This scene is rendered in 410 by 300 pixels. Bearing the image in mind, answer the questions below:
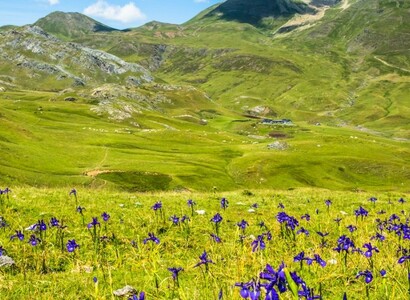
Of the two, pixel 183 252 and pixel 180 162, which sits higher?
pixel 183 252

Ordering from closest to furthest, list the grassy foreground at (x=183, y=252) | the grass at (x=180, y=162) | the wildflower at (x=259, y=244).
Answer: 1. the grassy foreground at (x=183, y=252)
2. the wildflower at (x=259, y=244)
3. the grass at (x=180, y=162)

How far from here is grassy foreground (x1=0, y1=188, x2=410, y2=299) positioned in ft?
26.9


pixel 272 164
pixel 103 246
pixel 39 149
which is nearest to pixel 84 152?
pixel 39 149

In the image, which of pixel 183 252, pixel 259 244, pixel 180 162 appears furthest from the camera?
pixel 180 162

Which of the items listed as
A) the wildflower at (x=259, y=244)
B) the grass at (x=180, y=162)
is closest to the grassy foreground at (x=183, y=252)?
the wildflower at (x=259, y=244)

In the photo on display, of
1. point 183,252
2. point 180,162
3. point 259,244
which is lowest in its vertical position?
point 180,162

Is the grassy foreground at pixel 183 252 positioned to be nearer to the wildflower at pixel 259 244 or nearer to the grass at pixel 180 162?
the wildflower at pixel 259 244

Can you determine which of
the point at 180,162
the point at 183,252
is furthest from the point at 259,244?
the point at 180,162

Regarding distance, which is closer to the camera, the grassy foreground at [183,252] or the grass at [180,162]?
the grassy foreground at [183,252]

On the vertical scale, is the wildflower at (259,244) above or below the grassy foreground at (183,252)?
above

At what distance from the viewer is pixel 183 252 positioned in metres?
13.0

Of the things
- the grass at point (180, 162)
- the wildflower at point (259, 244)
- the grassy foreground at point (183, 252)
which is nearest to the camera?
the grassy foreground at point (183, 252)

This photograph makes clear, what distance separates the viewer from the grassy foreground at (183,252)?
8211 millimetres

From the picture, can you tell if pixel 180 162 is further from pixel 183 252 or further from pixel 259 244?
pixel 259 244
